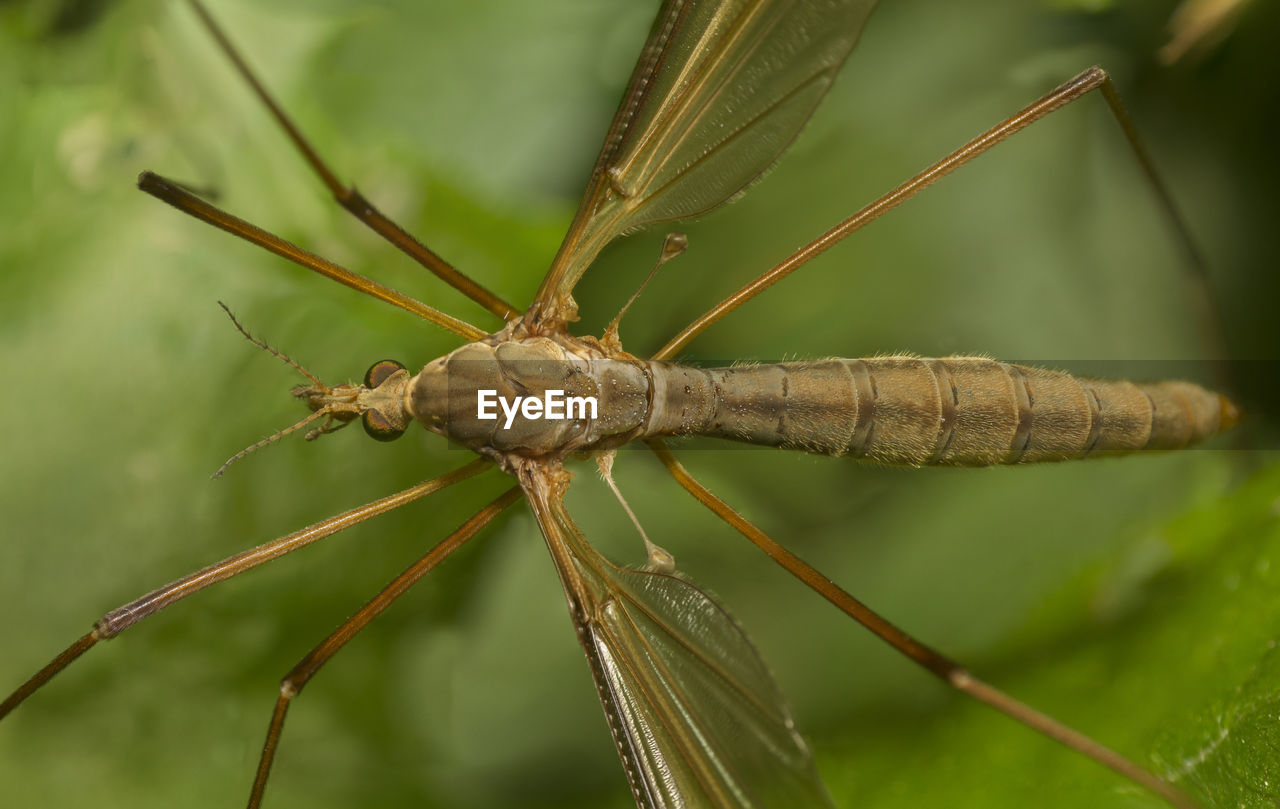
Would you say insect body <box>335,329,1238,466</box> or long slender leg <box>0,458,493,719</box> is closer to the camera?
A: long slender leg <box>0,458,493,719</box>

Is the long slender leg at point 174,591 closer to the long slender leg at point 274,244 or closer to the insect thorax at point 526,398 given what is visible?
the insect thorax at point 526,398

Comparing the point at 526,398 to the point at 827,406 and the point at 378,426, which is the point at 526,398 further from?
the point at 827,406

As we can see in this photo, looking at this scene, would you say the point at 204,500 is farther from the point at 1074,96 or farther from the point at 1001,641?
the point at 1074,96

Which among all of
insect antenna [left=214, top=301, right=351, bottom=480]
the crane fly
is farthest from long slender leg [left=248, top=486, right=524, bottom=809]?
insect antenna [left=214, top=301, right=351, bottom=480]

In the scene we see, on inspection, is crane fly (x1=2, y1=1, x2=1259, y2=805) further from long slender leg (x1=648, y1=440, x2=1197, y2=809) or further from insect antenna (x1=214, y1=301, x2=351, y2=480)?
long slender leg (x1=648, y1=440, x2=1197, y2=809)

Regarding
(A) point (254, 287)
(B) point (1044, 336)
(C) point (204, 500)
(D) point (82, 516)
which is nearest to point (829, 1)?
(B) point (1044, 336)
